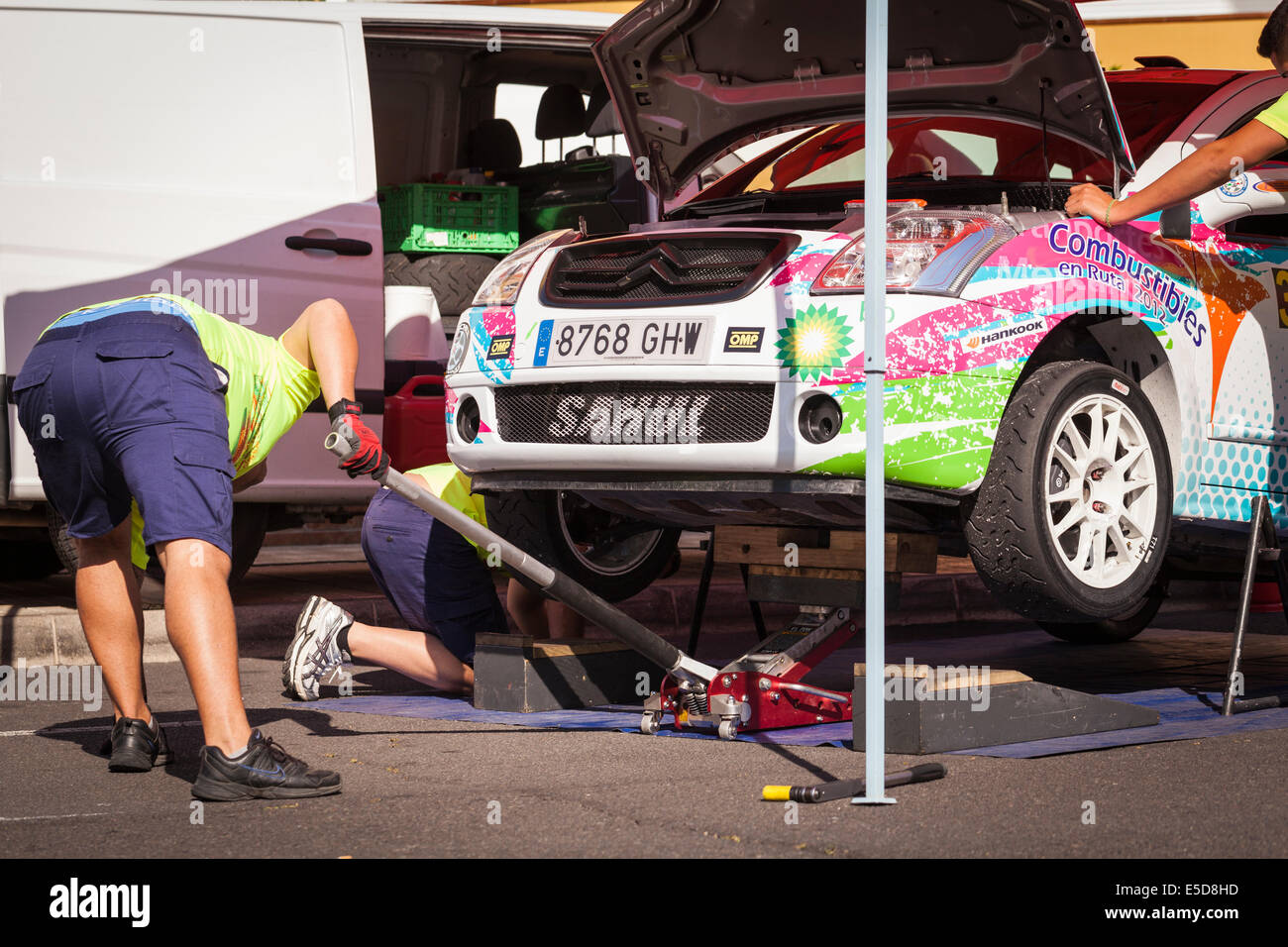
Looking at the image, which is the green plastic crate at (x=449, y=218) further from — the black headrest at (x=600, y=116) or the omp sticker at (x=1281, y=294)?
the omp sticker at (x=1281, y=294)

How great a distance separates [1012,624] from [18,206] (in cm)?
470

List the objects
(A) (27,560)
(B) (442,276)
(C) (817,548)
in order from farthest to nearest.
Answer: (A) (27,560) → (B) (442,276) → (C) (817,548)

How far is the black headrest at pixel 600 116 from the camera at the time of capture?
23.5 ft

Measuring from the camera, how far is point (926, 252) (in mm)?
4352

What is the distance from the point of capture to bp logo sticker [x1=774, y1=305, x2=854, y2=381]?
13.9 feet

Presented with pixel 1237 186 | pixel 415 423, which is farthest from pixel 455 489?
pixel 1237 186

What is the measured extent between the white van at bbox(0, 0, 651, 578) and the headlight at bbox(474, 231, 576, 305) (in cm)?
129

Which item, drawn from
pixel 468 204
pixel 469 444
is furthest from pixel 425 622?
pixel 468 204

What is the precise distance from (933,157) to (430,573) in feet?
7.16

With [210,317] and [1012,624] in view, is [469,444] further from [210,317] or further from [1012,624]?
[1012,624]

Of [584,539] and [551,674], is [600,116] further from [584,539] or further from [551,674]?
[551,674]

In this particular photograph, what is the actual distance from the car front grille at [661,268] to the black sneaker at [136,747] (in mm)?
1589

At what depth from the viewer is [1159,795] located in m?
3.79

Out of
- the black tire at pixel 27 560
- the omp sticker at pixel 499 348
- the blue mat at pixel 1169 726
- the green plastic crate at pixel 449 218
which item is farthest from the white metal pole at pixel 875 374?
the black tire at pixel 27 560
